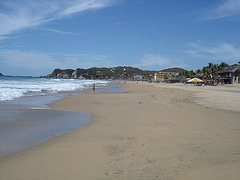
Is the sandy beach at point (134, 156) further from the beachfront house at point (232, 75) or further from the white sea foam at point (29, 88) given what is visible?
the beachfront house at point (232, 75)

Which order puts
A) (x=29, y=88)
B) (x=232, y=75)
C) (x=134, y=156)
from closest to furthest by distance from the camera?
1. (x=134, y=156)
2. (x=29, y=88)
3. (x=232, y=75)

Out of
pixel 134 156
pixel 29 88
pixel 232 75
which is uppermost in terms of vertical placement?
pixel 232 75

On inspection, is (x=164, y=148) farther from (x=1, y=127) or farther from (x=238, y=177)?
(x=1, y=127)

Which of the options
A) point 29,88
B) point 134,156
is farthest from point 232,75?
point 134,156

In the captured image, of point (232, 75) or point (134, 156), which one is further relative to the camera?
point (232, 75)

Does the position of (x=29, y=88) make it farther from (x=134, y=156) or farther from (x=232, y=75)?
(x=232, y=75)

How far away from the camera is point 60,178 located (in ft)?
10.9

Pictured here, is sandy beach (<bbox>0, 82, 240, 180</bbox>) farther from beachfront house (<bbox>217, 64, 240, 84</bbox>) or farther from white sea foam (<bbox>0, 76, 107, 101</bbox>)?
beachfront house (<bbox>217, 64, 240, 84</bbox>)

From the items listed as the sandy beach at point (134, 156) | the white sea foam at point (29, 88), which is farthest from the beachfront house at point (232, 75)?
the sandy beach at point (134, 156)

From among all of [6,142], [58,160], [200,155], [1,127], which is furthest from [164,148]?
[1,127]

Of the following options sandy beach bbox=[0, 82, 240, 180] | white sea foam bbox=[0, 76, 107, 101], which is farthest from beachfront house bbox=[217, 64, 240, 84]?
sandy beach bbox=[0, 82, 240, 180]

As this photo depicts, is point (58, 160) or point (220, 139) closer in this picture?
point (58, 160)

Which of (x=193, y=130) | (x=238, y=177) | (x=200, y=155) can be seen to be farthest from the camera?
(x=193, y=130)

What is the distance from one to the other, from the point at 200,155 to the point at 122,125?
3553 millimetres
